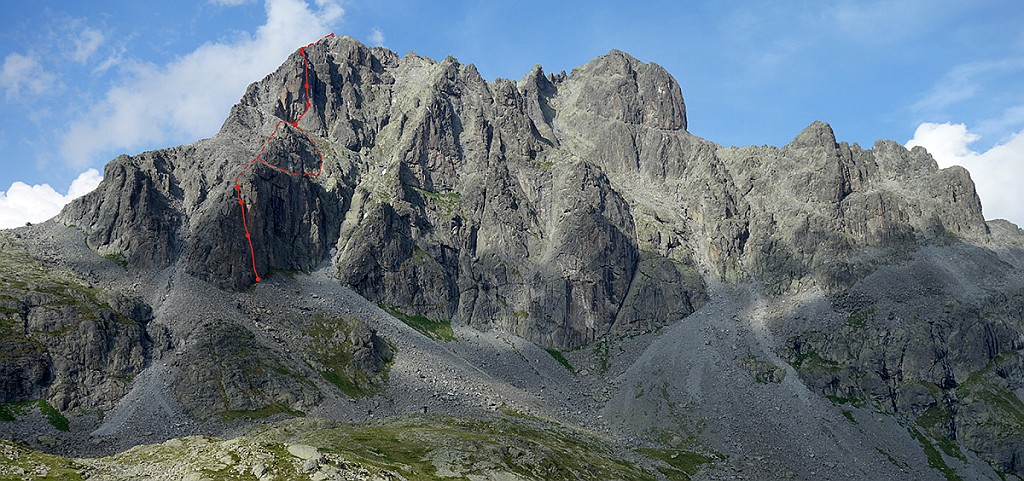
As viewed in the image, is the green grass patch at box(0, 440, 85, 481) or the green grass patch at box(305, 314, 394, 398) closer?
the green grass patch at box(0, 440, 85, 481)

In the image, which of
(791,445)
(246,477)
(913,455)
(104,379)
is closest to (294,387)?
(104,379)

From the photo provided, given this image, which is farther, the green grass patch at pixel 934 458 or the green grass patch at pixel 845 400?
the green grass patch at pixel 845 400

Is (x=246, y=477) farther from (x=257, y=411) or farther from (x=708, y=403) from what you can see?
(x=708, y=403)

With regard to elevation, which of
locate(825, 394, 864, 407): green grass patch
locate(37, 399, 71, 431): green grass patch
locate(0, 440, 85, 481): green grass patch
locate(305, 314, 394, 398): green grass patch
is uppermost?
locate(305, 314, 394, 398): green grass patch

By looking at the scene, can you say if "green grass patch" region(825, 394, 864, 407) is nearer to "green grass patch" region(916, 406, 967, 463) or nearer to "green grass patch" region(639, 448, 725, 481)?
"green grass patch" region(916, 406, 967, 463)

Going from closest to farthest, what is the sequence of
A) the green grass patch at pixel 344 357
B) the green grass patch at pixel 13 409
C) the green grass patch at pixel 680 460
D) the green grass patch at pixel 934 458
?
the green grass patch at pixel 13 409
the green grass patch at pixel 680 460
the green grass patch at pixel 934 458
the green grass patch at pixel 344 357

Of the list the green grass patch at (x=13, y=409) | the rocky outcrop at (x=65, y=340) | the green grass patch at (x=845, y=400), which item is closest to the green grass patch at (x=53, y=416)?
the rocky outcrop at (x=65, y=340)

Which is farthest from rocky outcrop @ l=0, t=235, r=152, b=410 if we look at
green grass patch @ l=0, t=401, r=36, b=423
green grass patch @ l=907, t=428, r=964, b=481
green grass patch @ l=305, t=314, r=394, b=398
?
green grass patch @ l=907, t=428, r=964, b=481

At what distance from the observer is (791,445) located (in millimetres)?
161375

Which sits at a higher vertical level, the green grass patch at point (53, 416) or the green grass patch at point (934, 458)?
the green grass patch at point (53, 416)

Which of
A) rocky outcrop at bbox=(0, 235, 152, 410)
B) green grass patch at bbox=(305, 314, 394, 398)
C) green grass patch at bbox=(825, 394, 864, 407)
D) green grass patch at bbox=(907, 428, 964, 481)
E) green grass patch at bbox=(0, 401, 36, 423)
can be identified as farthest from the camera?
green grass patch at bbox=(825, 394, 864, 407)

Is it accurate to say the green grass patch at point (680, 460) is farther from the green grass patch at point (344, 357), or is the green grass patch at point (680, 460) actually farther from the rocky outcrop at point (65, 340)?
the rocky outcrop at point (65, 340)

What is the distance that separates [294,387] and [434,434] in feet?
157

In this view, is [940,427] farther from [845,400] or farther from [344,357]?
A: [344,357]
